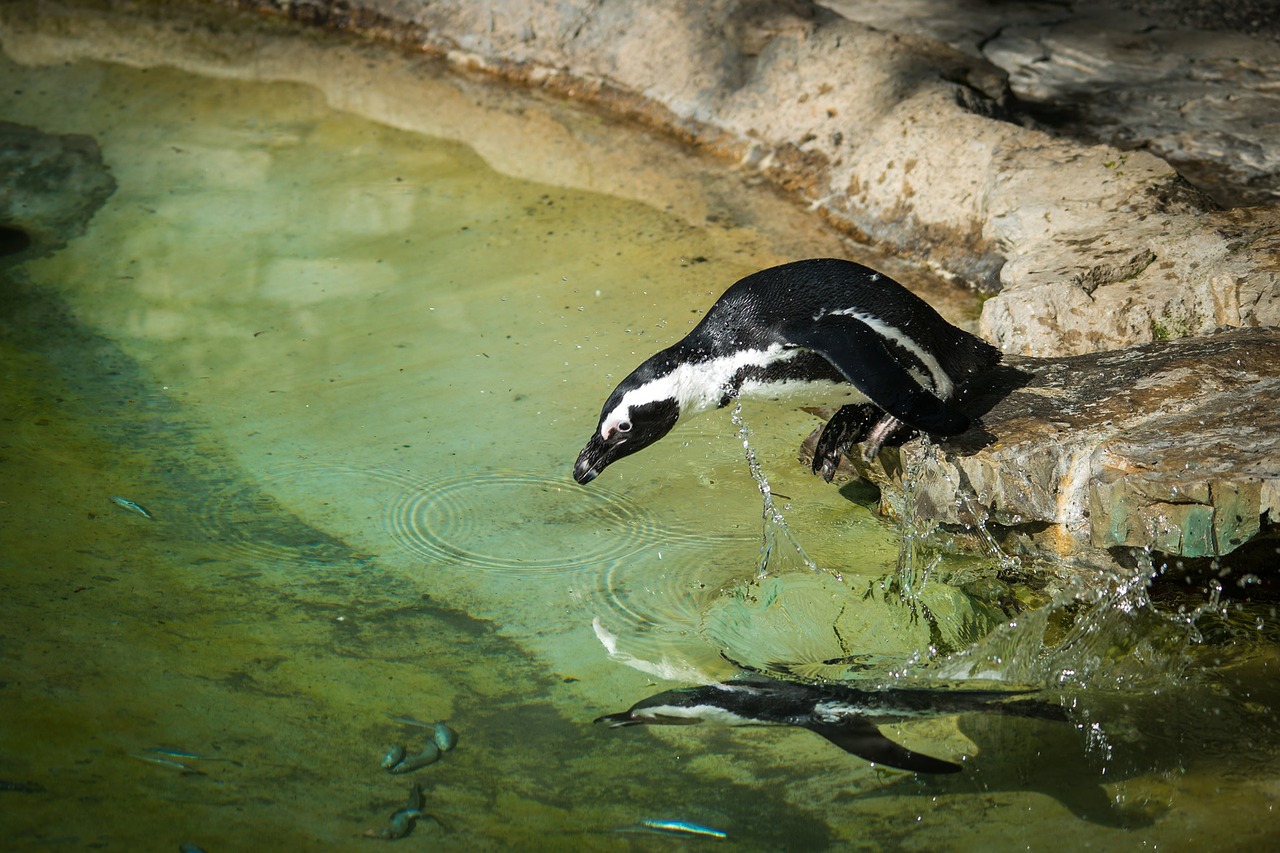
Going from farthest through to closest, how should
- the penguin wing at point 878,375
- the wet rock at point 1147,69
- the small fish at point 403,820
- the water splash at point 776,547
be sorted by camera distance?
the wet rock at point 1147,69, the water splash at point 776,547, the penguin wing at point 878,375, the small fish at point 403,820

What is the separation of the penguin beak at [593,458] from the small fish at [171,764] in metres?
1.04

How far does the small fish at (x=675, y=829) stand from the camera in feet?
6.62

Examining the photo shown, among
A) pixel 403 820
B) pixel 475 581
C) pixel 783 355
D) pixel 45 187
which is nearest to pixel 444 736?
pixel 403 820

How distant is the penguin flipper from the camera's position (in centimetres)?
217

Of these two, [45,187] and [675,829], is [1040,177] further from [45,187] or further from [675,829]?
[45,187]

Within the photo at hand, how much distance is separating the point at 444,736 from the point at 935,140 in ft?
9.18

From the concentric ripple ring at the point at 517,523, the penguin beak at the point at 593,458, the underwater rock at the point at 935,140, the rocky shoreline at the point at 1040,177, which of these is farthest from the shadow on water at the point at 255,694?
the underwater rock at the point at 935,140

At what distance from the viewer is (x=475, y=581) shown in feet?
9.00

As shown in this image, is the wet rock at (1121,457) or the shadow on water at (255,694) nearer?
the shadow on water at (255,694)

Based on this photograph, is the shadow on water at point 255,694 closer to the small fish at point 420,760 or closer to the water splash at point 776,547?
the small fish at point 420,760

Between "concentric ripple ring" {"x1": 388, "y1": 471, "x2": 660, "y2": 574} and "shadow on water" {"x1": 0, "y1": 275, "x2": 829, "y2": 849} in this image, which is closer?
"shadow on water" {"x1": 0, "y1": 275, "x2": 829, "y2": 849}

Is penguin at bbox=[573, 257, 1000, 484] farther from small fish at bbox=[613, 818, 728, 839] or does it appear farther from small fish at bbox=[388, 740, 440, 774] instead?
small fish at bbox=[613, 818, 728, 839]

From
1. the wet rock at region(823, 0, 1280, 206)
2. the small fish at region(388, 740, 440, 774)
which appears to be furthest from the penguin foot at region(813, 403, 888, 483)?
the wet rock at region(823, 0, 1280, 206)

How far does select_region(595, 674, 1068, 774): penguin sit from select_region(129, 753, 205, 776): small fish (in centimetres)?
74
